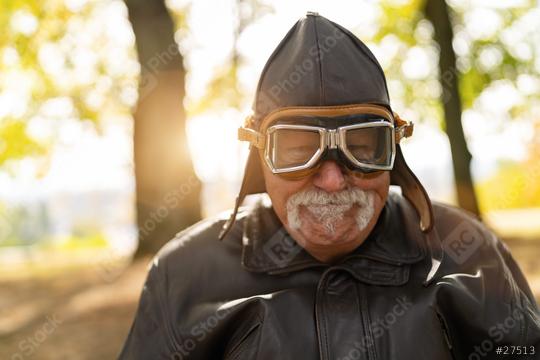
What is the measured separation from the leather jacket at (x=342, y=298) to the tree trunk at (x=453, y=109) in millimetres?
9148

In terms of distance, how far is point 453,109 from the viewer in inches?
448

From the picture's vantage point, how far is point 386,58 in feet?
55.5

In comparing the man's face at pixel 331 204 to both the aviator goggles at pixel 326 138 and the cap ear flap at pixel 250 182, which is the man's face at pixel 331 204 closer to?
the aviator goggles at pixel 326 138

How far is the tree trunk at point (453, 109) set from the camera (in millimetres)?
11148

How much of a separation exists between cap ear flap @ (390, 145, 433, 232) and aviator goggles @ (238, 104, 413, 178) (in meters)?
0.19

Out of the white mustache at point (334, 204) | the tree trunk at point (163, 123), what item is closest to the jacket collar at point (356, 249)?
the white mustache at point (334, 204)

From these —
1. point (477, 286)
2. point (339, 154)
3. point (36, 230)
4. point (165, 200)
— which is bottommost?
point (36, 230)

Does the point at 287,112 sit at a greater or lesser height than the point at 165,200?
greater

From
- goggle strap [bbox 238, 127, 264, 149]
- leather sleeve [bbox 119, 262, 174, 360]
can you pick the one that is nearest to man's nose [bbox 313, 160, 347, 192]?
goggle strap [bbox 238, 127, 264, 149]

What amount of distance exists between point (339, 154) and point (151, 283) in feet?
3.30

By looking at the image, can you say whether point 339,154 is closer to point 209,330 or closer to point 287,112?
point 287,112

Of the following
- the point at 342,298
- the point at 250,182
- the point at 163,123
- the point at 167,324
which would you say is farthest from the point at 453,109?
the point at 167,324

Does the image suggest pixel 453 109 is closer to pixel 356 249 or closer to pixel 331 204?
pixel 356 249

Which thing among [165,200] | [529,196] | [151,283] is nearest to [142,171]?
[165,200]
